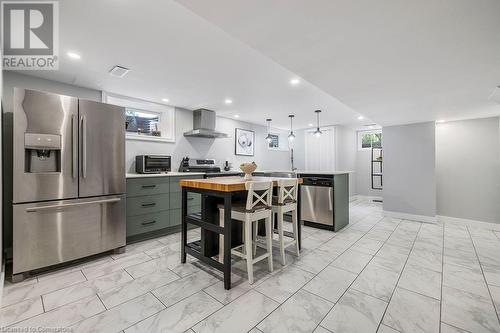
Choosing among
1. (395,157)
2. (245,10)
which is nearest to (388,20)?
(245,10)

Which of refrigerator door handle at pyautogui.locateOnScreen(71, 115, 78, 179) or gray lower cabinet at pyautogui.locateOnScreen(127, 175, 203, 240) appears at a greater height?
refrigerator door handle at pyautogui.locateOnScreen(71, 115, 78, 179)

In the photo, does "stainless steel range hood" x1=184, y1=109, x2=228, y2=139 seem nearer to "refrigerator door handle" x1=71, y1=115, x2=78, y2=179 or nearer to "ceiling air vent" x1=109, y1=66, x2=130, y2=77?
"ceiling air vent" x1=109, y1=66, x2=130, y2=77

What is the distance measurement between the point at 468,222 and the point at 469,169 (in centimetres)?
108

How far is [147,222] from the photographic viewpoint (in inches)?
131

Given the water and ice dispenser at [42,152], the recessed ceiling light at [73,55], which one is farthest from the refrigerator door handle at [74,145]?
the recessed ceiling light at [73,55]

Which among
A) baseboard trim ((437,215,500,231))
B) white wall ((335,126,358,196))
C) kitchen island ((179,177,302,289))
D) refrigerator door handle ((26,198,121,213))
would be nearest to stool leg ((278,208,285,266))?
kitchen island ((179,177,302,289))

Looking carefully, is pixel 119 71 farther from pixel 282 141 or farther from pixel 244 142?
pixel 282 141

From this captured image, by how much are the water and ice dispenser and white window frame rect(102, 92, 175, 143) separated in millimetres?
1463

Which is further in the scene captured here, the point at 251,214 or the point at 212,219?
the point at 212,219

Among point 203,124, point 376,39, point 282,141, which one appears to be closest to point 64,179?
point 203,124

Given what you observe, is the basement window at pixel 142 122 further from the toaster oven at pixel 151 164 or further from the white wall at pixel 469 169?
the white wall at pixel 469 169

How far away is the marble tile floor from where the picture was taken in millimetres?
1583

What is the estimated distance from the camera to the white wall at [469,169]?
4137 mm

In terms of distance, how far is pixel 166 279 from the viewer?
2184 millimetres
